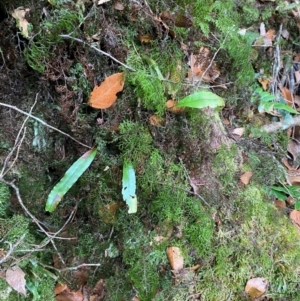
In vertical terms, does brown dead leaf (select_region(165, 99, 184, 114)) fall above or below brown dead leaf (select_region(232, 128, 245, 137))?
above

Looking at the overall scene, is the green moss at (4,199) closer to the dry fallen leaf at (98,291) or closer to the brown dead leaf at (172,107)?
the dry fallen leaf at (98,291)

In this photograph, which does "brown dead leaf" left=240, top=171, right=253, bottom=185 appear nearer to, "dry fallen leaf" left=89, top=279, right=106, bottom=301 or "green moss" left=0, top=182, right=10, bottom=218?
"dry fallen leaf" left=89, top=279, right=106, bottom=301

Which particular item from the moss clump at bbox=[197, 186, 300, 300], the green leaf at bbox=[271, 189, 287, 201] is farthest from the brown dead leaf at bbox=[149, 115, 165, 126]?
the green leaf at bbox=[271, 189, 287, 201]

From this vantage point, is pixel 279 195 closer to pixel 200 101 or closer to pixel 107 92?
pixel 200 101

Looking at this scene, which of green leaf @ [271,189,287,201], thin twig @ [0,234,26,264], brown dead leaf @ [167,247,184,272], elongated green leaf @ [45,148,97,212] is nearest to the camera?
thin twig @ [0,234,26,264]

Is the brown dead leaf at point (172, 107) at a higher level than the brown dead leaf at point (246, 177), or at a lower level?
higher

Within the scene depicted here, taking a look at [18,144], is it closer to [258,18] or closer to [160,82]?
[160,82]

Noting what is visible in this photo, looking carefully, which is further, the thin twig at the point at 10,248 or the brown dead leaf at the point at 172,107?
the brown dead leaf at the point at 172,107

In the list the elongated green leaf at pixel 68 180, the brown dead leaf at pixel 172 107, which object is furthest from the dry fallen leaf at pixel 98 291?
the brown dead leaf at pixel 172 107
